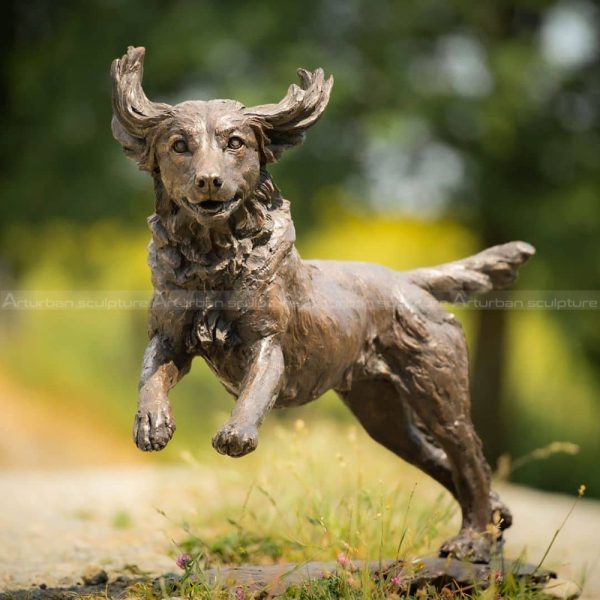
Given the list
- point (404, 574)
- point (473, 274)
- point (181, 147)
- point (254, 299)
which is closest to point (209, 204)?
point (181, 147)

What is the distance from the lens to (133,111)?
368 centimetres

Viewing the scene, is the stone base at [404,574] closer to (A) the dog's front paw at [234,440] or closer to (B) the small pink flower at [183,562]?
(B) the small pink flower at [183,562]

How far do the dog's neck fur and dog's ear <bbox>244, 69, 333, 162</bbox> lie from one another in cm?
20

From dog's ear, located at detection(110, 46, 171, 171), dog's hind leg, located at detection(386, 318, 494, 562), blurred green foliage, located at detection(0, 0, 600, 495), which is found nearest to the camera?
dog's ear, located at detection(110, 46, 171, 171)

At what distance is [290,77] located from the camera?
8.23 metres

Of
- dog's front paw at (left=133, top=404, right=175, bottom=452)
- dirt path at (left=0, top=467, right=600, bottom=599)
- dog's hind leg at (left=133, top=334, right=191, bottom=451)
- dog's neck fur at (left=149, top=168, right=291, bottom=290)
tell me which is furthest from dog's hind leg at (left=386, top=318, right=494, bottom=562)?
dog's front paw at (left=133, top=404, right=175, bottom=452)

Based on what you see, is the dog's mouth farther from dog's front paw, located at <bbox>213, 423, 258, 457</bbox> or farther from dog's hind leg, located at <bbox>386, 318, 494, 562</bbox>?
dog's hind leg, located at <bbox>386, 318, 494, 562</bbox>

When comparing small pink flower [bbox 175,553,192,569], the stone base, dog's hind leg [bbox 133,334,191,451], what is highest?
dog's hind leg [bbox 133,334,191,451]

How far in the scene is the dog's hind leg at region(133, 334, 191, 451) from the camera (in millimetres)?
3398

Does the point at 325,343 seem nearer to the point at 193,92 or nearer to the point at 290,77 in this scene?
the point at 290,77

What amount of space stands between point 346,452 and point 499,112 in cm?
337

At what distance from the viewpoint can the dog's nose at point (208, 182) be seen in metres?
3.39

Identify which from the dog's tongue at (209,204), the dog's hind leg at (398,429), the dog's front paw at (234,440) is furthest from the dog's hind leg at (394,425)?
the dog's tongue at (209,204)

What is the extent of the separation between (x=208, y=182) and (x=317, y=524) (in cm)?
214
